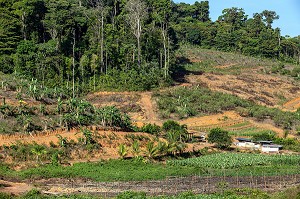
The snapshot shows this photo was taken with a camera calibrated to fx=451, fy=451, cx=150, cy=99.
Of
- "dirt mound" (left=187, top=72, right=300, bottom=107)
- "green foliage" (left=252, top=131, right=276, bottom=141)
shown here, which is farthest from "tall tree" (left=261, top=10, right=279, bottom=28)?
"green foliage" (left=252, top=131, right=276, bottom=141)

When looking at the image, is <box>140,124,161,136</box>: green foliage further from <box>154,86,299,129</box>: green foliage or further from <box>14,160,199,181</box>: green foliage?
<box>154,86,299,129</box>: green foliage

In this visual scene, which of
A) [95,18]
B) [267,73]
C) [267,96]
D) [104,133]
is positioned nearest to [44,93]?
[104,133]

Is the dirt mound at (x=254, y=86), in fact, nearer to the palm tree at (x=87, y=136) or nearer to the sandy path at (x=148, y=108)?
A: the sandy path at (x=148, y=108)

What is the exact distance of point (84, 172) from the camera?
126ft

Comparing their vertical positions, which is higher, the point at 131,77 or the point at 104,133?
the point at 131,77

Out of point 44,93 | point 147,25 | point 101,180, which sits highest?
point 147,25

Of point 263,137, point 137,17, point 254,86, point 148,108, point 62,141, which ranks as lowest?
point 263,137

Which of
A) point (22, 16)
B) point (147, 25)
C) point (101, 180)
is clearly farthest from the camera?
point (147, 25)

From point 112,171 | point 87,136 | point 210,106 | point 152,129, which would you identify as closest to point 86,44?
point 210,106

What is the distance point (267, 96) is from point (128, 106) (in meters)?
26.9

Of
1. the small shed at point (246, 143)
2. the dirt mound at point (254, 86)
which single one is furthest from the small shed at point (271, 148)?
the dirt mound at point (254, 86)

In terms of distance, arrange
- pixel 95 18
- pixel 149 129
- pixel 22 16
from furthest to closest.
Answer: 1. pixel 95 18
2. pixel 22 16
3. pixel 149 129

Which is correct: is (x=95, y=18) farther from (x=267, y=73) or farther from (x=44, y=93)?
(x=267, y=73)

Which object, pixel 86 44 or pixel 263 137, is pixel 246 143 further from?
pixel 86 44
